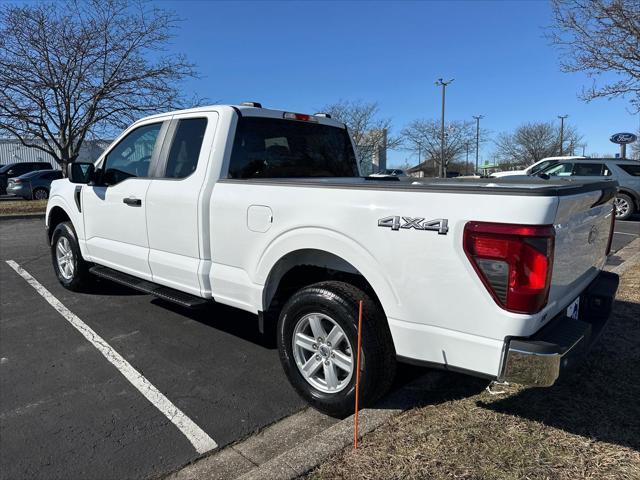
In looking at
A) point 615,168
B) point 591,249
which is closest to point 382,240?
point 591,249

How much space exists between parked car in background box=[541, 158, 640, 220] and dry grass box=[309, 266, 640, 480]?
11967 millimetres

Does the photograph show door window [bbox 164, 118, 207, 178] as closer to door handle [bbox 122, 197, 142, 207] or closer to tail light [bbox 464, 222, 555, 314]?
door handle [bbox 122, 197, 142, 207]

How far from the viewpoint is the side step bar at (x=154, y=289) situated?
12.3 feet

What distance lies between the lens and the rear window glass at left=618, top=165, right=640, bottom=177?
1357 centimetres

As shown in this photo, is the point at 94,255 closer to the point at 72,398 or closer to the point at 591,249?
the point at 72,398

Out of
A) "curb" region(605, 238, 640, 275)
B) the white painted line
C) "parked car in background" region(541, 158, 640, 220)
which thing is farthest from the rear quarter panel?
"parked car in background" region(541, 158, 640, 220)

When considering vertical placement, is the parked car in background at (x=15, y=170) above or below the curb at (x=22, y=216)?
above

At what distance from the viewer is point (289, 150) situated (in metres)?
4.21

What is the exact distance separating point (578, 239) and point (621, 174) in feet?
44.1

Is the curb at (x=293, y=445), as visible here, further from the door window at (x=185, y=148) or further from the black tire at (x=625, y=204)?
the black tire at (x=625, y=204)

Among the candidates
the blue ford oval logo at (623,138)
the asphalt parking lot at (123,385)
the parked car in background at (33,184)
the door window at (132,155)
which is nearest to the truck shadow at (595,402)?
the asphalt parking lot at (123,385)

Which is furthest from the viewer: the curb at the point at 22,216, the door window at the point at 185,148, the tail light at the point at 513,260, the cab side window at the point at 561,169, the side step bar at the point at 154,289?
the curb at the point at 22,216

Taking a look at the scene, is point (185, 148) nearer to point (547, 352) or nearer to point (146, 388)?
point (146, 388)

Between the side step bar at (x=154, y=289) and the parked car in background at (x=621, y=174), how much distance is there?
12526 millimetres
